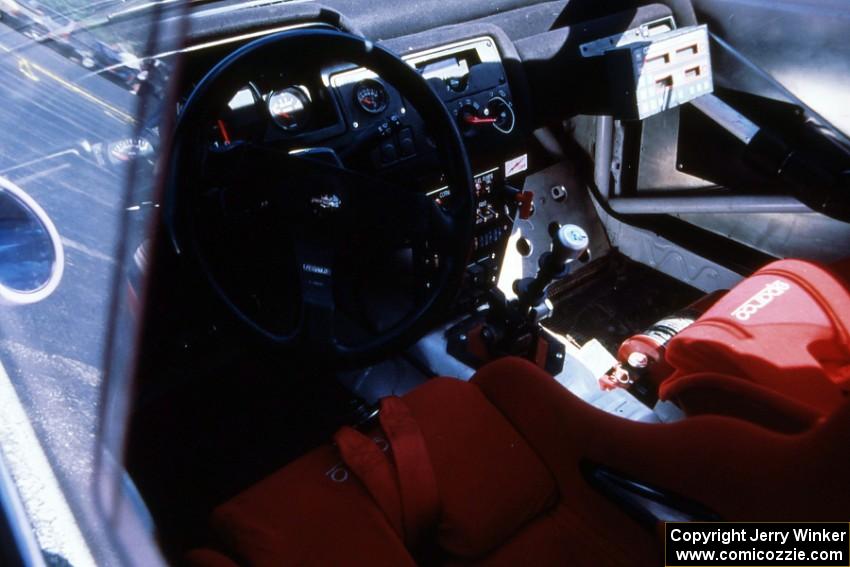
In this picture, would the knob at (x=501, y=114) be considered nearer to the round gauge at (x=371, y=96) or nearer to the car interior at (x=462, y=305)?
the car interior at (x=462, y=305)

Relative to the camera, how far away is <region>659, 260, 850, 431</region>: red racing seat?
1129 millimetres

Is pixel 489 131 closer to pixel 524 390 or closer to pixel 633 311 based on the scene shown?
pixel 524 390

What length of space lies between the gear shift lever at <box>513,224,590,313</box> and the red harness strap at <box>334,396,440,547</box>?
499 mm

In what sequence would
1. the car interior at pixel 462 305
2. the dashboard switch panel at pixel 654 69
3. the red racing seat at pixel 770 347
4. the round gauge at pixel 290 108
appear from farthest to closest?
the dashboard switch panel at pixel 654 69
the round gauge at pixel 290 108
the red racing seat at pixel 770 347
the car interior at pixel 462 305

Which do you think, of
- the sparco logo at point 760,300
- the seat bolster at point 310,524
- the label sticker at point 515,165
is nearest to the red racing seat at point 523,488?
the seat bolster at point 310,524

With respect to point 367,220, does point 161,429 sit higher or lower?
lower

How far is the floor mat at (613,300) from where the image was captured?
220 centimetres

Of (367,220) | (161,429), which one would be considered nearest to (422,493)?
(367,220)

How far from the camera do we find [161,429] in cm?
151

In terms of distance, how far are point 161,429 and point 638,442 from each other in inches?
45.5

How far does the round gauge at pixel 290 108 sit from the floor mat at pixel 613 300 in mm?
1286

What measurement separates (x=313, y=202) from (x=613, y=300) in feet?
5.22

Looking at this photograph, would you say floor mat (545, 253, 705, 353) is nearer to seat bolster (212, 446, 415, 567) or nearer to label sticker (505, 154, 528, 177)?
label sticker (505, 154, 528, 177)

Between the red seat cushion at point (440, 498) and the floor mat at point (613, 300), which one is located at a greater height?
the red seat cushion at point (440, 498)
